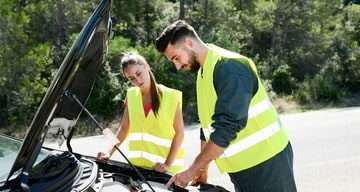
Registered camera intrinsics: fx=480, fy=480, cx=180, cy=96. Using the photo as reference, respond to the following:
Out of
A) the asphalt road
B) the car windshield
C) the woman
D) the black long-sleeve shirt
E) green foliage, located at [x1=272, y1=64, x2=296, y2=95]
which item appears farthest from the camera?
green foliage, located at [x1=272, y1=64, x2=296, y2=95]

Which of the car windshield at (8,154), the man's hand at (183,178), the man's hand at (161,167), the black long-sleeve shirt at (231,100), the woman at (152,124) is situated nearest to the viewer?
the car windshield at (8,154)

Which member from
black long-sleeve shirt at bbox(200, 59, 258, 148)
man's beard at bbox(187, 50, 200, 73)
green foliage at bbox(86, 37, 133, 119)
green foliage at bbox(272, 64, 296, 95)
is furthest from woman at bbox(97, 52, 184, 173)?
green foliage at bbox(272, 64, 296, 95)

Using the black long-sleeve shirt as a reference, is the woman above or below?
below

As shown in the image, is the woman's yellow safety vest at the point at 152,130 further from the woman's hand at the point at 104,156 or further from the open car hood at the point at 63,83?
the open car hood at the point at 63,83

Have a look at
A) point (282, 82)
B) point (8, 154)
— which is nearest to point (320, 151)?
point (8, 154)

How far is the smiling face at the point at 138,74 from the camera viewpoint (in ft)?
10.9

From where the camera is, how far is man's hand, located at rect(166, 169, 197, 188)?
261 centimetres

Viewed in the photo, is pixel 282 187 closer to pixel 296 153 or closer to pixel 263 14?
pixel 296 153

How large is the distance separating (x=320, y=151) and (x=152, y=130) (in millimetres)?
4981

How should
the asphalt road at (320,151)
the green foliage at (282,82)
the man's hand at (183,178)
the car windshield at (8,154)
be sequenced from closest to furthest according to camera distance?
1. the car windshield at (8,154)
2. the man's hand at (183,178)
3. the asphalt road at (320,151)
4. the green foliage at (282,82)

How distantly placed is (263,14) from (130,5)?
Answer: 7.69 metres

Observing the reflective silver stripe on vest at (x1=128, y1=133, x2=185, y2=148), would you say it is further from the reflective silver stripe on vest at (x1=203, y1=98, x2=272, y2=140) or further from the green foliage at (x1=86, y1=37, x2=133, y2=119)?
the green foliage at (x1=86, y1=37, x2=133, y2=119)

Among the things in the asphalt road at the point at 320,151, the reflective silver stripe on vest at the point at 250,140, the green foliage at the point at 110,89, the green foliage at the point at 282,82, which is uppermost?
the reflective silver stripe on vest at the point at 250,140

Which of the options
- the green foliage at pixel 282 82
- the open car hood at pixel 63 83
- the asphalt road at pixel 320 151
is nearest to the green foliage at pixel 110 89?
the asphalt road at pixel 320 151
